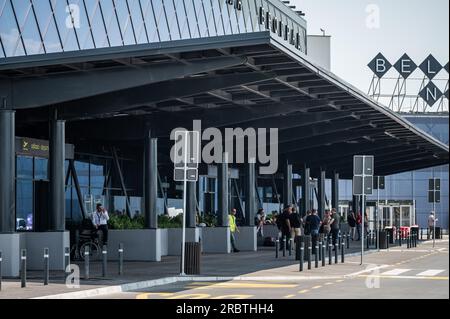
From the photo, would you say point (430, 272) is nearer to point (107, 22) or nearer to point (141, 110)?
point (141, 110)

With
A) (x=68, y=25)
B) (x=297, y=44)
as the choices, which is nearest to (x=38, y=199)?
(x=68, y=25)

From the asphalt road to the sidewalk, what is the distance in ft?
1.37

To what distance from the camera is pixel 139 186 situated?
153ft

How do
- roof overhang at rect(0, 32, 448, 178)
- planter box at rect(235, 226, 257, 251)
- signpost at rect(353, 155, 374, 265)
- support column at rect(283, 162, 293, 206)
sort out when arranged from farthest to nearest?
support column at rect(283, 162, 293, 206) → planter box at rect(235, 226, 257, 251) → signpost at rect(353, 155, 374, 265) → roof overhang at rect(0, 32, 448, 178)

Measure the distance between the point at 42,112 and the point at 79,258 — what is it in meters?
6.62

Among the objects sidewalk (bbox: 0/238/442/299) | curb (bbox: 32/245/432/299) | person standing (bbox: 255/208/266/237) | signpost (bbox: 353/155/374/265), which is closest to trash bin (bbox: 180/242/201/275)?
sidewalk (bbox: 0/238/442/299)

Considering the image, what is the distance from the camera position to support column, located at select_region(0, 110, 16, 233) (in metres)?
27.4

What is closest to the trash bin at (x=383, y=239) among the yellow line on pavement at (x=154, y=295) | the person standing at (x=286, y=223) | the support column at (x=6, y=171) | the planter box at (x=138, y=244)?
the person standing at (x=286, y=223)

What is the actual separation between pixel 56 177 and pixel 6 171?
9.58ft

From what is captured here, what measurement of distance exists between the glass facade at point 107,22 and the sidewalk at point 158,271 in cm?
712

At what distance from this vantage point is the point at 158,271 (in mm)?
29484

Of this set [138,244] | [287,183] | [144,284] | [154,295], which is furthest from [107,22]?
[287,183]

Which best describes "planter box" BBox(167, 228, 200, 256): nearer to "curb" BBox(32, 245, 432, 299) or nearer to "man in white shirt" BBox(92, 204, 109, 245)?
"man in white shirt" BBox(92, 204, 109, 245)

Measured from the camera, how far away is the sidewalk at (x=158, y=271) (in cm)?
2261
